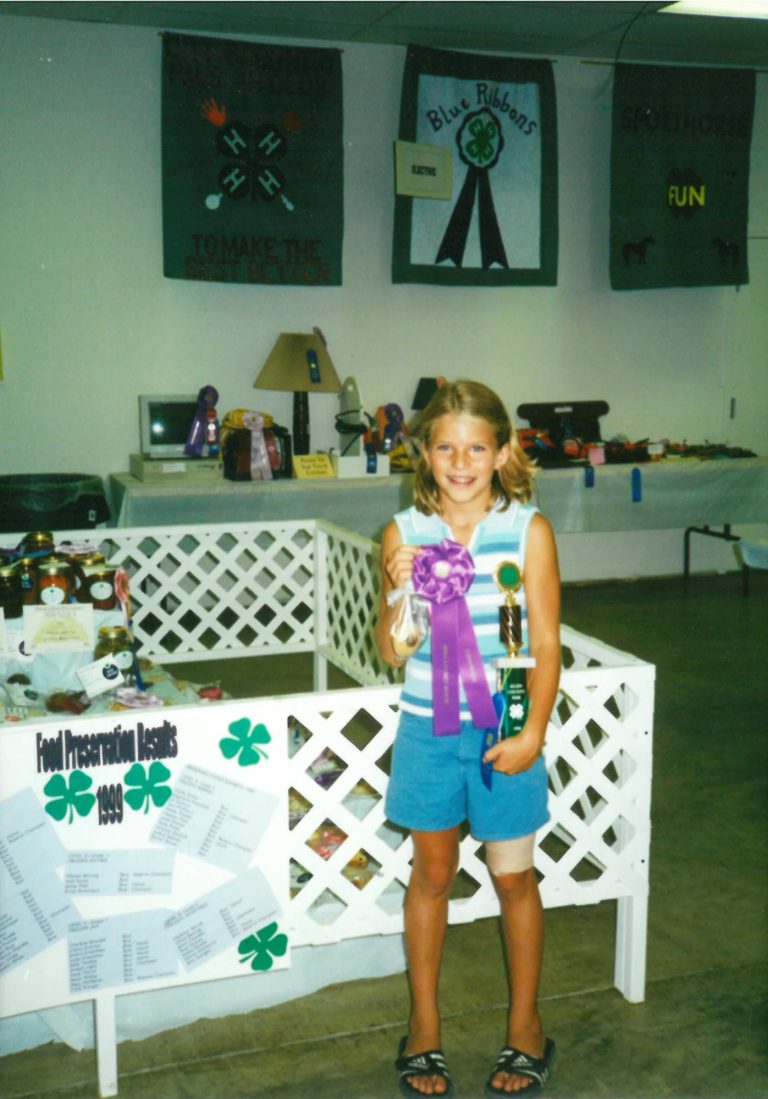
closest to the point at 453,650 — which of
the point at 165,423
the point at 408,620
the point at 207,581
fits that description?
the point at 408,620

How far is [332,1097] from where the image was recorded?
209 cm

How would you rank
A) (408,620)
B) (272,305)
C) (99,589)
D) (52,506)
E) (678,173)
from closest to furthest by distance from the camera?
(408,620) < (99,589) < (52,506) < (272,305) < (678,173)

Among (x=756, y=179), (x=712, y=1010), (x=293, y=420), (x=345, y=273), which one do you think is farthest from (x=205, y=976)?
(x=756, y=179)

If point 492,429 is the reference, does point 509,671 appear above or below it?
below

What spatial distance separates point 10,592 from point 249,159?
146 inches

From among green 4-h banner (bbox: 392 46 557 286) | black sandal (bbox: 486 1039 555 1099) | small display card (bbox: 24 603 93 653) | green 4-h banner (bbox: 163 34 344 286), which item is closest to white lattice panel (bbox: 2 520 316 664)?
small display card (bbox: 24 603 93 653)

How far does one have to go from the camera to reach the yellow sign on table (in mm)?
5754

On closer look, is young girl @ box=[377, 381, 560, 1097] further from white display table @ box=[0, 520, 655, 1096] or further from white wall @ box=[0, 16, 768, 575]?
white wall @ box=[0, 16, 768, 575]

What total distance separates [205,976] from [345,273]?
4858 millimetres

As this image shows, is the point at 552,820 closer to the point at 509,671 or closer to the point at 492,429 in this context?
the point at 509,671

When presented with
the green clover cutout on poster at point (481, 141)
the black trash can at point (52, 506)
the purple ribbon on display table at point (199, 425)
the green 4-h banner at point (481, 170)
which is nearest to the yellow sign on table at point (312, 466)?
the purple ribbon on display table at point (199, 425)

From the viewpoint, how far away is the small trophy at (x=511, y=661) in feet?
6.31

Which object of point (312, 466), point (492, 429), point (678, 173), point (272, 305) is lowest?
point (312, 466)

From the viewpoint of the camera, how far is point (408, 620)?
191cm
